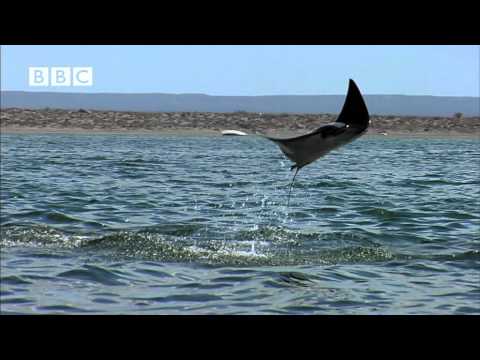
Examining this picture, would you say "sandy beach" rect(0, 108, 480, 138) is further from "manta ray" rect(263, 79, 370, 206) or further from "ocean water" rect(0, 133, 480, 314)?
"manta ray" rect(263, 79, 370, 206)

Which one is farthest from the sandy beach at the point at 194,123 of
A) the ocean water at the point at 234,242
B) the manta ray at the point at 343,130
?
the manta ray at the point at 343,130

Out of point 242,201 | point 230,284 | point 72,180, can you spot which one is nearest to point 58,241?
point 230,284

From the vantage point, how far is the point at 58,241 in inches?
467

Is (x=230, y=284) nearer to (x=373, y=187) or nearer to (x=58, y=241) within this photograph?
(x=58, y=241)

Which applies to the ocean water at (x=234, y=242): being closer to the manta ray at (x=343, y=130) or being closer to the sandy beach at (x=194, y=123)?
the manta ray at (x=343, y=130)

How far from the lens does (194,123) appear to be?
5519 centimetres

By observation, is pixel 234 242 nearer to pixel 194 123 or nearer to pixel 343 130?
pixel 343 130

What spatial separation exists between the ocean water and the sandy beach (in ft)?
81.3

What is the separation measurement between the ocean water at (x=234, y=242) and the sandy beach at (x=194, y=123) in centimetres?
2477

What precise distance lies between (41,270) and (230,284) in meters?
2.36

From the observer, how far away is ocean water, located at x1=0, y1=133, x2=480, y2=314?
876cm

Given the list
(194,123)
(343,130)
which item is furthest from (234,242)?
(194,123)

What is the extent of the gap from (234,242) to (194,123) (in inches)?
1701
